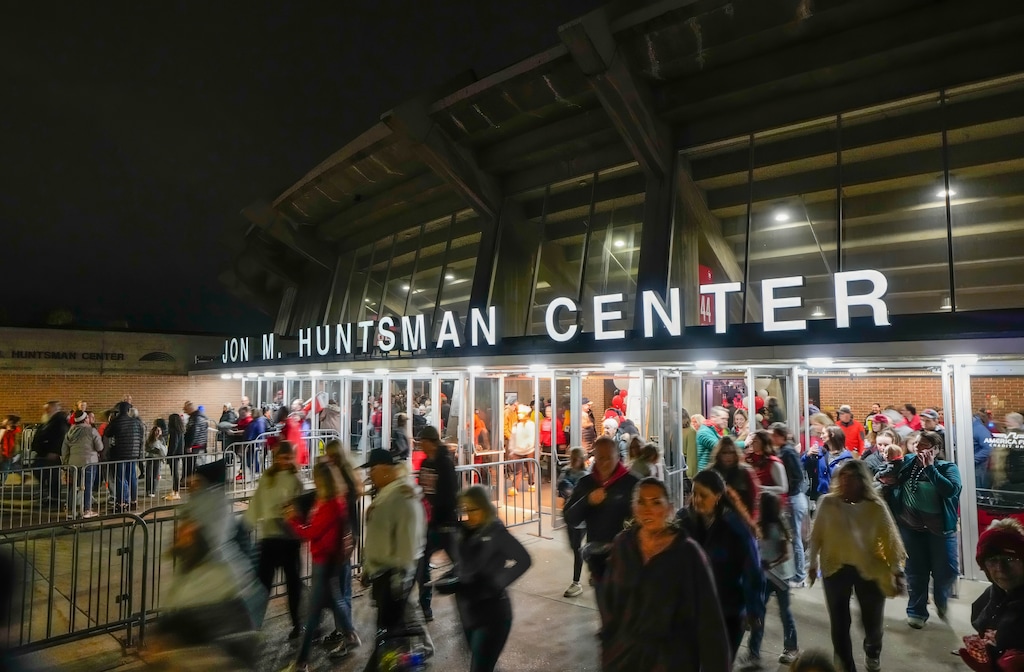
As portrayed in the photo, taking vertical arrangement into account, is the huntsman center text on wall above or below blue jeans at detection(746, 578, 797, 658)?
above

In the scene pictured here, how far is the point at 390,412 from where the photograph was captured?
51.0 ft

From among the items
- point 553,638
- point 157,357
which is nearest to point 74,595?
point 553,638

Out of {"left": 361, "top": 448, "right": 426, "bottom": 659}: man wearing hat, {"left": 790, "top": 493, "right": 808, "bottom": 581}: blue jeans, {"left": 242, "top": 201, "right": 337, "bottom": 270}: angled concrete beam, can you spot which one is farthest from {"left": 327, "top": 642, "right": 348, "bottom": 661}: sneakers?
{"left": 242, "top": 201, "right": 337, "bottom": 270}: angled concrete beam

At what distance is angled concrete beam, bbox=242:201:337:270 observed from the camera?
20.9 meters

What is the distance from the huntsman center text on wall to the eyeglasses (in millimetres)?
4552

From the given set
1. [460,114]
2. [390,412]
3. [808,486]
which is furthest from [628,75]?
[390,412]

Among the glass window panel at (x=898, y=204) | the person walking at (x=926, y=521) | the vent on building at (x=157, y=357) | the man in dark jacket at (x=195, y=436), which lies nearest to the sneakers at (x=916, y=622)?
the person walking at (x=926, y=521)

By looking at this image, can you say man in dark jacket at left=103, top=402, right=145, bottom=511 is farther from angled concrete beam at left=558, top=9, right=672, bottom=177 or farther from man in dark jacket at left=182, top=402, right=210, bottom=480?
angled concrete beam at left=558, top=9, right=672, bottom=177

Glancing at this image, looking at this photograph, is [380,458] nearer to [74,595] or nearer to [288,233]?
[74,595]

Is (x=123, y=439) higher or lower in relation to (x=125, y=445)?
higher

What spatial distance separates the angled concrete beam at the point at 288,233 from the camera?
68.6 feet

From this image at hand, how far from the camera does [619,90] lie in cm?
1099

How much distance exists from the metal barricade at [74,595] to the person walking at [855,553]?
19.0ft

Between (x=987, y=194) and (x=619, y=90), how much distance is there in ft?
19.7
